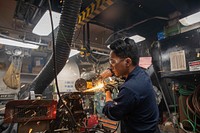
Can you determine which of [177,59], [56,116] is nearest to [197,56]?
[177,59]

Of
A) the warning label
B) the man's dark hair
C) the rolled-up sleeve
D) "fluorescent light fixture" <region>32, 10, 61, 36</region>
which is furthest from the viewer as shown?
"fluorescent light fixture" <region>32, 10, 61, 36</region>

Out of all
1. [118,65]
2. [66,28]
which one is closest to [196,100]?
[118,65]

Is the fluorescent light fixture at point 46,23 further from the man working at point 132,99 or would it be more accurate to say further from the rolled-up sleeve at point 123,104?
the rolled-up sleeve at point 123,104

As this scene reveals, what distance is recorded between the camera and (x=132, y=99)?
1103 millimetres

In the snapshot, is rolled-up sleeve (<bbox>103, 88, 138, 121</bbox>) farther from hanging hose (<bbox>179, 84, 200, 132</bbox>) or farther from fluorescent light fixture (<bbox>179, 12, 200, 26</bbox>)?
fluorescent light fixture (<bbox>179, 12, 200, 26</bbox>)

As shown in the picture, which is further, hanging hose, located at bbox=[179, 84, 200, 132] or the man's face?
hanging hose, located at bbox=[179, 84, 200, 132]

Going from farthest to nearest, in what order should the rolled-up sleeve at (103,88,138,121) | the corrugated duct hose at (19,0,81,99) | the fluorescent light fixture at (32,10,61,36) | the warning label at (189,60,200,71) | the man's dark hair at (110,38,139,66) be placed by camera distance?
the fluorescent light fixture at (32,10,61,36), the warning label at (189,60,200,71), the corrugated duct hose at (19,0,81,99), the man's dark hair at (110,38,139,66), the rolled-up sleeve at (103,88,138,121)

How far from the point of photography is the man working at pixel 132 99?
1116 mm

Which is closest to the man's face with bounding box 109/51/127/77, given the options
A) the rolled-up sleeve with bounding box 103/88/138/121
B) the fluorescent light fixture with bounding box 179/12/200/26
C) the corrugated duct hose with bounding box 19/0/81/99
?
the rolled-up sleeve with bounding box 103/88/138/121

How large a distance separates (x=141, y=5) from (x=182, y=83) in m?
1.89

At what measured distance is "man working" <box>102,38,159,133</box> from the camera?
1116 mm

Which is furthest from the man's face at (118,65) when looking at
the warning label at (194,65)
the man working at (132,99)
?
the warning label at (194,65)

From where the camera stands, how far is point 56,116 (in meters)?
1.19

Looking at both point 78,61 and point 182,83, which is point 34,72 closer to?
point 78,61
